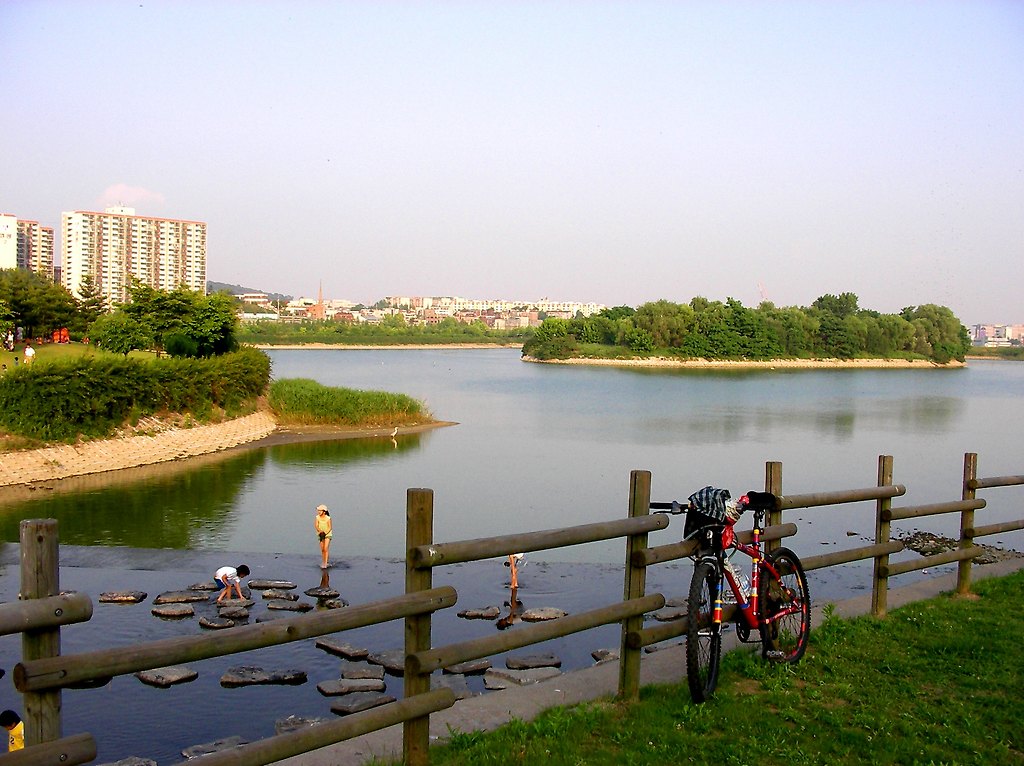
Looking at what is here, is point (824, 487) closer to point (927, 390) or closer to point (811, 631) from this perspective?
point (811, 631)

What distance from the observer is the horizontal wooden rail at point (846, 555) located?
731 centimetres

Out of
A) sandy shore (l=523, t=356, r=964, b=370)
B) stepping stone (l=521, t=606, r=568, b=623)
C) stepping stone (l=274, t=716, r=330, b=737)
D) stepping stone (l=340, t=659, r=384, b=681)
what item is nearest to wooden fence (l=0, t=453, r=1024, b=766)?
stepping stone (l=274, t=716, r=330, b=737)

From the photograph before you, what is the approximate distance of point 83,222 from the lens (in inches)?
6176

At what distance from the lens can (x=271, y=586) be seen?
1395 centimetres

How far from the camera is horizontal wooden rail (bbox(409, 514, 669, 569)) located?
185 inches

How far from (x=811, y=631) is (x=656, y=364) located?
4855 inches

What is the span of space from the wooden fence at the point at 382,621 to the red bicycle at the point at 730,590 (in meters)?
0.16

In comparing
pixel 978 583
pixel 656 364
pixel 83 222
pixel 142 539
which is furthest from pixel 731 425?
pixel 83 222

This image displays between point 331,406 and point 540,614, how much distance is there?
28.8 meters

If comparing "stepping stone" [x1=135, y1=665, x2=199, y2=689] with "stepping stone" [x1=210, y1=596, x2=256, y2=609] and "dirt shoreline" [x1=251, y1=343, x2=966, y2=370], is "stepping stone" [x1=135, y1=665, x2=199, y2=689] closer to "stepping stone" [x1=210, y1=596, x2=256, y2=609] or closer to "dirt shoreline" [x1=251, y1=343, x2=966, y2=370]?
"stepping stone" [x1=210, y1=596, x2=256, y2=609]

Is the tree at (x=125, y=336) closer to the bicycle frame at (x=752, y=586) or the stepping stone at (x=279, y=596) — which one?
the stepping stone at (x=279, y=596)

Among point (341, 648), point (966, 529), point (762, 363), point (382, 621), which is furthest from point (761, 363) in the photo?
point (382, 621)

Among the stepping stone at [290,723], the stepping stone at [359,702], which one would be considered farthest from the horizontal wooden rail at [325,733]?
the stepping stone at [359,702]

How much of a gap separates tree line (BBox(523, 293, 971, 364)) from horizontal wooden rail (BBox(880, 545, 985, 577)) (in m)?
123
